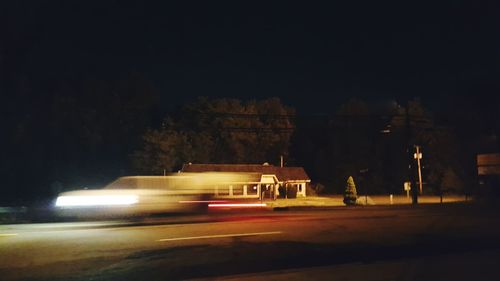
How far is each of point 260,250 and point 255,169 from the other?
52838mm

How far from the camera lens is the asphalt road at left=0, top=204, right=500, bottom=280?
33.6ft

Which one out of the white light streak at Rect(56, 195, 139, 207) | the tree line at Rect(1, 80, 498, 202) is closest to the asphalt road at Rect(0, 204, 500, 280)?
the white light streak at Rect(56, 195, 139, 207)

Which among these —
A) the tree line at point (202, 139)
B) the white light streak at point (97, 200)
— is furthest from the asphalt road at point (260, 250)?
the tree line at point (202, 139)

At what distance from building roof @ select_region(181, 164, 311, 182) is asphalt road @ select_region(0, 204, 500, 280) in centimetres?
3931

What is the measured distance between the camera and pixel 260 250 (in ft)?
42.4

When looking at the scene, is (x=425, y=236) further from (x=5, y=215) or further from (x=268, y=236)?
(x=5, y=215)

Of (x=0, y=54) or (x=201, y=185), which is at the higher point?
(x=0, y=54)

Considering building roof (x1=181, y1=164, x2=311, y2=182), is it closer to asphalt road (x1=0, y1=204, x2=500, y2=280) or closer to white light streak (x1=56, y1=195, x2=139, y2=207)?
white light streak (x1=56, y1=195, x2=139, y2=207)

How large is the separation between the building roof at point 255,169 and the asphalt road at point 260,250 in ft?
129

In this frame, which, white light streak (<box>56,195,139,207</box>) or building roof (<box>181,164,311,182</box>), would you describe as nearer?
white light streak (<box>56,195,139,207</box>)

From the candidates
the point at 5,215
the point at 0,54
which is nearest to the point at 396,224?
the point at 5,215

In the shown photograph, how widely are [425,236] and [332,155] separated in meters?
65.9

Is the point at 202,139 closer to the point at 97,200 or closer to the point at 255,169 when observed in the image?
the point at 255,169

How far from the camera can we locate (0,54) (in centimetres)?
4284
